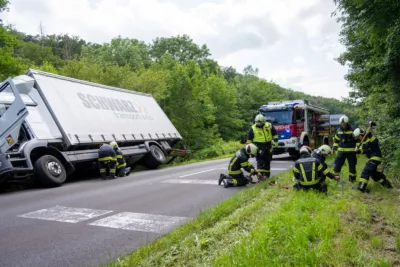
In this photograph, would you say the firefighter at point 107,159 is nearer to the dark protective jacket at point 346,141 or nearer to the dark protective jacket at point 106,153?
the dark protective jacket at point 106,153

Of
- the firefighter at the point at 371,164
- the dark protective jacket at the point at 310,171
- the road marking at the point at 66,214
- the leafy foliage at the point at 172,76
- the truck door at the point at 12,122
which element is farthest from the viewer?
the leafy foliage at the point at 172,76

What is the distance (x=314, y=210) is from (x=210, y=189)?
3.54 m

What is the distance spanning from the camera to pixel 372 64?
10125mm

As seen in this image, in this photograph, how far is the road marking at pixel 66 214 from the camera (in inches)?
220

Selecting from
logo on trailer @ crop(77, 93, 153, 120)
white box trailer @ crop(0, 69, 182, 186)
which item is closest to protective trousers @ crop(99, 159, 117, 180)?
white box trailer @ crop(0, 69, 182, 186)

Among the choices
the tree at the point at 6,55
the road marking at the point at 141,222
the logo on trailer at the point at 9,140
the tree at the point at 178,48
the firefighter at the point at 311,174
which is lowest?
the road marking at the point at 141,222

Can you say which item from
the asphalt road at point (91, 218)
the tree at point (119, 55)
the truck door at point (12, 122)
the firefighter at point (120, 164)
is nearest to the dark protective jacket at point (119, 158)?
the firefighter at point (120, 164)

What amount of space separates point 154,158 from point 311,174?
28.0ft

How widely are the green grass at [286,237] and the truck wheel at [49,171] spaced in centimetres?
564

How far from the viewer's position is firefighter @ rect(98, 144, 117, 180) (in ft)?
35.3

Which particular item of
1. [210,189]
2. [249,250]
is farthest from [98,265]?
[210,189]

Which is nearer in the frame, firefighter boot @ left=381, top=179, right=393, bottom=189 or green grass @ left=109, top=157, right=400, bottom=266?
green grass @ left=109, top=157, right=400, bottom=266

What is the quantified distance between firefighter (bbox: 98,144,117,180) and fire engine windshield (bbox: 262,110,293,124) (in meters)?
7.82

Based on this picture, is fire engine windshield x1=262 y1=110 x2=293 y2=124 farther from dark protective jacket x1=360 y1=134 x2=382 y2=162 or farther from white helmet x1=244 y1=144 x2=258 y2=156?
dark protective jacket x1=360 y1=134 x2=382 y2=162
